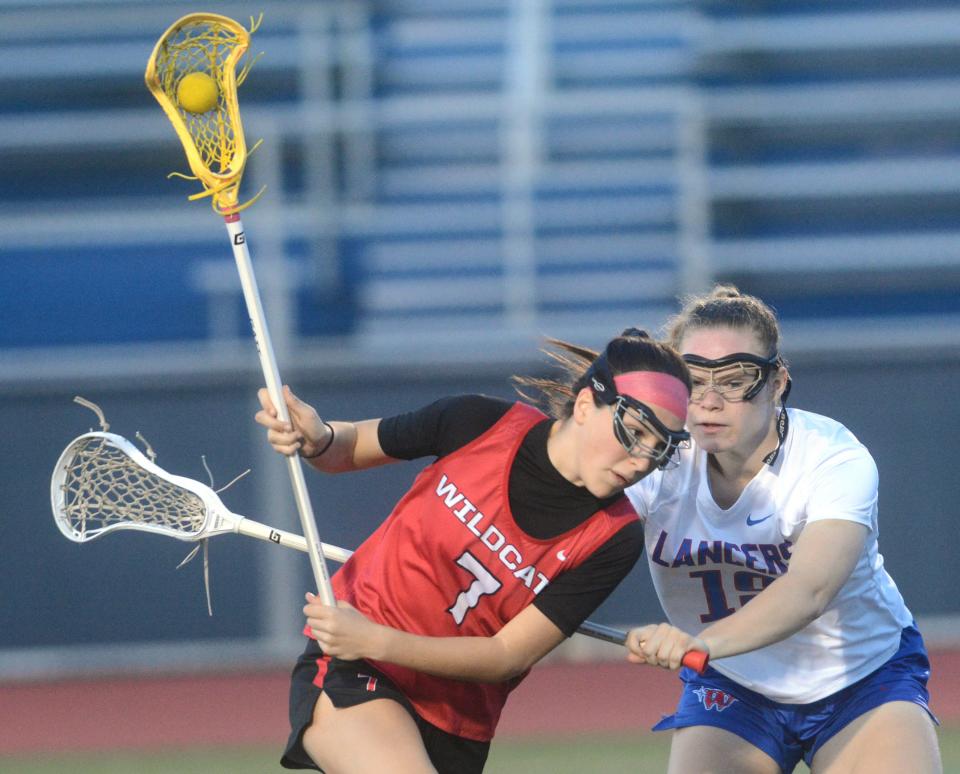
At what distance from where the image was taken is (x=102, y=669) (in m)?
8.63

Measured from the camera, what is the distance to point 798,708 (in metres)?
3.84

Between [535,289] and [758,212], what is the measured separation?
196 centimetres

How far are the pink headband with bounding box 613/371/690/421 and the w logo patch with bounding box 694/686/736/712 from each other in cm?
97

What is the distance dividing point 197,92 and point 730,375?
1470 millimetres

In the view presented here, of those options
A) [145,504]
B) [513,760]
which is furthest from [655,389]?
[513,760]

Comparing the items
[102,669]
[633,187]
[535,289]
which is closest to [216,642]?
[102,669]

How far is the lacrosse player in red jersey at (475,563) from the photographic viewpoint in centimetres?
325

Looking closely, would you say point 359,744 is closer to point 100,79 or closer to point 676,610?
point 676,610

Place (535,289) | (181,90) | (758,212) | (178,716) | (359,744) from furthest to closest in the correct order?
(758,212)
(535,289)
(178,716)
(181,90)
(359,744)

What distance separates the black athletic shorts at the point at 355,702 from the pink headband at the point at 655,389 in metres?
0.87

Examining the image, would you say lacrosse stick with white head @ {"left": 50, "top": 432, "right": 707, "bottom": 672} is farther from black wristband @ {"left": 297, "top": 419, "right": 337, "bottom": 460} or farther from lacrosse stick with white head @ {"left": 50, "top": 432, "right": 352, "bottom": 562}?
black wristband @ {"left": 297, "top": 419, "right": 337, "bottom": 460}

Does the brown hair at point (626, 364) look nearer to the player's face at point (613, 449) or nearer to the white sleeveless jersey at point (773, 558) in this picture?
the player's face at point (613, 449)

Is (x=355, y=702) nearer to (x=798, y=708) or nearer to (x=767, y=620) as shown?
(x=767, y=620)

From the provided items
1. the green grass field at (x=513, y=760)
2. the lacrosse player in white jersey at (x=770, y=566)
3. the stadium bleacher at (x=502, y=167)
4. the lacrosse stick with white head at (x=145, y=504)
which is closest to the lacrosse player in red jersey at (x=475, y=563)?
the lacrosse player in white jersey at (x=770, y=566)
